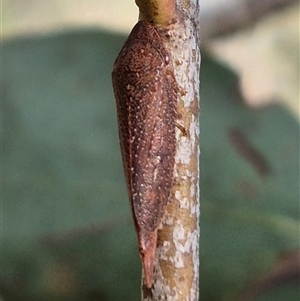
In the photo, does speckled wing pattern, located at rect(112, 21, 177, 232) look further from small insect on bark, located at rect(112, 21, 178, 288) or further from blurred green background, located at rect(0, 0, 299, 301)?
blurred green background, located at rect(0, 0, 299, 301)

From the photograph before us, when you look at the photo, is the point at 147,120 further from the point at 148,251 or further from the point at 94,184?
the point at 94,184

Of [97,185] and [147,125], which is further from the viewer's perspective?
[97,185]

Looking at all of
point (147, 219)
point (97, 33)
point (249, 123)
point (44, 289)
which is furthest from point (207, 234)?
point (147, 219)

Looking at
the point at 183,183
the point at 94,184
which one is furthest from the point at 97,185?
the point at 183,183

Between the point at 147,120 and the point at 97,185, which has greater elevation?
the point at 147,120

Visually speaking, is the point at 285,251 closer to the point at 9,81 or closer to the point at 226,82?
the point at 226,82

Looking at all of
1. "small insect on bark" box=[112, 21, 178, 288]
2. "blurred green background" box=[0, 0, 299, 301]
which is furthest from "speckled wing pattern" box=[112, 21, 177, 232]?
"blurred green background" box=[0, 0, 299, 301]
